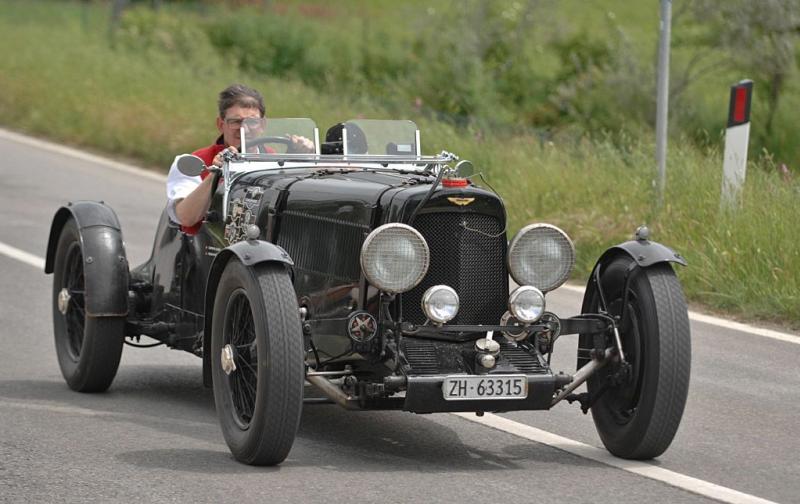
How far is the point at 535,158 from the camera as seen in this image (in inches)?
546

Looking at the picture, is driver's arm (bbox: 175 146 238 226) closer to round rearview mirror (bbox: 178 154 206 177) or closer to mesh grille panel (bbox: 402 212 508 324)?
round rearview mirror (bbox: 178 154 206 177)

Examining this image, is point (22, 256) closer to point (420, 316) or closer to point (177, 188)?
point (177, 188)

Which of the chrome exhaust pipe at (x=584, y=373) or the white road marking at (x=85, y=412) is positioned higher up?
the chrome exhaust pipe at (x=584, y=373)

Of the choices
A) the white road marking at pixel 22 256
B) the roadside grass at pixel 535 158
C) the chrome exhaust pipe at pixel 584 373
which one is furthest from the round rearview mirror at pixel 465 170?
the white road marking at pixel 22 256

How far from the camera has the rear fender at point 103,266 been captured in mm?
8219

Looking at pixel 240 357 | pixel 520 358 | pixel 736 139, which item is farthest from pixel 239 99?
pixel 736 139

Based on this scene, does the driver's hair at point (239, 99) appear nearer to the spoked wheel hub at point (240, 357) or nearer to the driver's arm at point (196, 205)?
the driver's arm at point (196, 205)

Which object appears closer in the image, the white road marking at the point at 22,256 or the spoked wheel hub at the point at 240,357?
the spoked wheel hub at the point at 240,357

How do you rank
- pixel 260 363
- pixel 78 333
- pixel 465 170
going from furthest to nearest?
1. pixel 78 333
2. pixel 465 170
3. pixel 260 363

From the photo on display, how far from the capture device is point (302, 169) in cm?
793

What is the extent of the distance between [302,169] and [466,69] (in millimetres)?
13217

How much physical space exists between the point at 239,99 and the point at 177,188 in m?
0.58

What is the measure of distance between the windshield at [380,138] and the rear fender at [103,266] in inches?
53.7

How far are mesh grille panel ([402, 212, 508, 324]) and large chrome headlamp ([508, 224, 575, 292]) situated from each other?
103 mm
